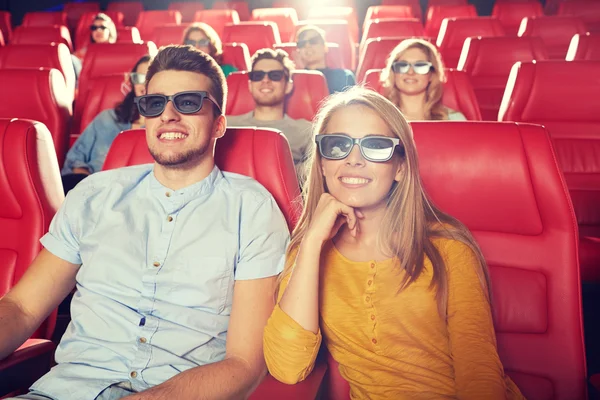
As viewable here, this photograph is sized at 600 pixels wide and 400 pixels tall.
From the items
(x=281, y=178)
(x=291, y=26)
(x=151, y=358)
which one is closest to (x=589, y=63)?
(x=281, y=178)

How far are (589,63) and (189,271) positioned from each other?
7.54 feet

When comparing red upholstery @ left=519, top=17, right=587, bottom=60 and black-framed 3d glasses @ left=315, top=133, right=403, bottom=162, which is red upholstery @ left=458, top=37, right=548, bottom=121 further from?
black-framed 3d glasses @ left=315, top=133, right=403, bottom=162

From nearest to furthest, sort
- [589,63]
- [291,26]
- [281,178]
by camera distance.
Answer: [281,178]
[589,63]
[291,26]

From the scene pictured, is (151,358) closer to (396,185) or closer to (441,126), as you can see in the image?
(396,185)

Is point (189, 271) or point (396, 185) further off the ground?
point (396, 185)

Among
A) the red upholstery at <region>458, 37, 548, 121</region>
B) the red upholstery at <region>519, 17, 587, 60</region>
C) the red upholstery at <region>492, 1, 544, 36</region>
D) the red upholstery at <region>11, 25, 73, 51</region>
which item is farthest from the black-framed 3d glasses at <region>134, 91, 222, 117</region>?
the red upholstery at <region>492, 1, 544, 36</region>

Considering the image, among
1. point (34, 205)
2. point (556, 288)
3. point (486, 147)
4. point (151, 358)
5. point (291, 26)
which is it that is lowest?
point (151, 358)

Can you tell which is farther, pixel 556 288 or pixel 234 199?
pixel 234 199

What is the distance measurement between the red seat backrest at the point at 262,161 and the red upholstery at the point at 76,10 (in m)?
7.81

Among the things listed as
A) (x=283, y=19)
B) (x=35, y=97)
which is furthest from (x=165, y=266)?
(x=283, y=19)

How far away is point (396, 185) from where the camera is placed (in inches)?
56.4

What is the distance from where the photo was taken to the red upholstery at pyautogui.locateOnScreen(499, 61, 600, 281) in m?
2.67

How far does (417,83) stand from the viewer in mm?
3035

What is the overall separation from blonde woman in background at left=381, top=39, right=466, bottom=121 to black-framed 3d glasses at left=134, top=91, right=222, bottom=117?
1.66 metres
